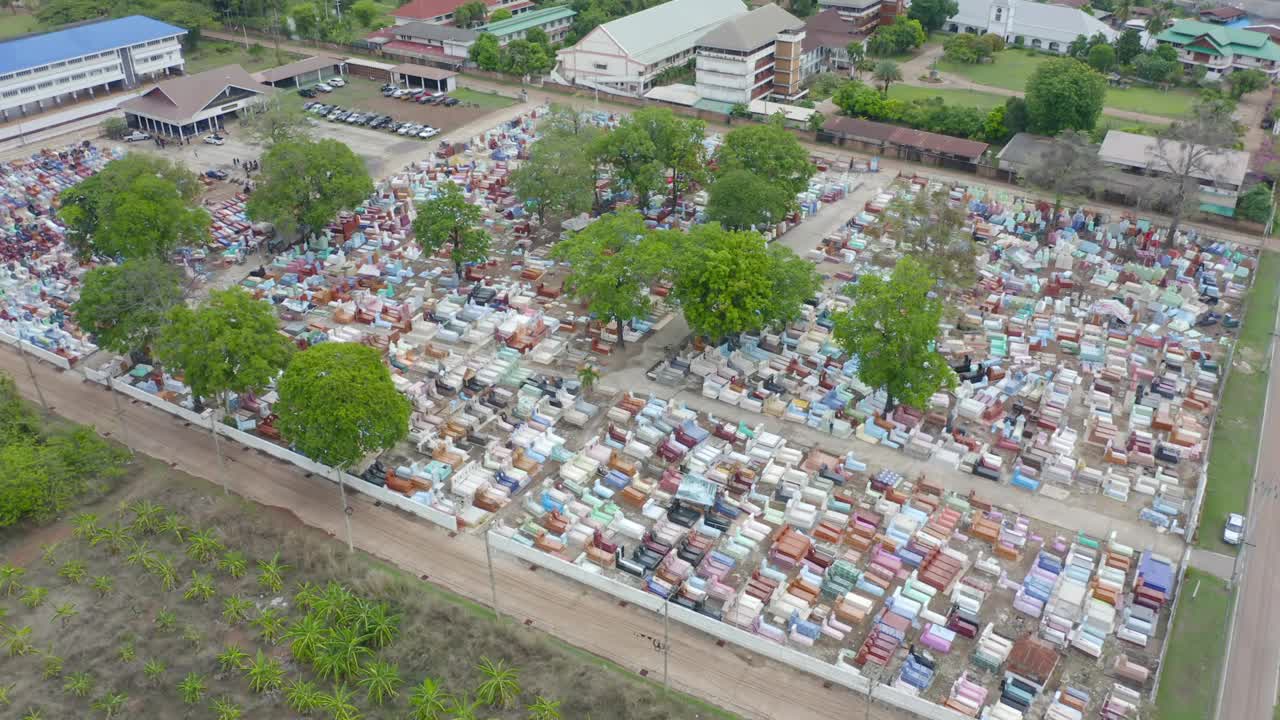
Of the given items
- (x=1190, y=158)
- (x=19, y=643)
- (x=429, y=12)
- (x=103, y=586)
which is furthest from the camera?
(x=429, y=12)

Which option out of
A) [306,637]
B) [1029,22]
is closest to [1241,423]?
[306,637]

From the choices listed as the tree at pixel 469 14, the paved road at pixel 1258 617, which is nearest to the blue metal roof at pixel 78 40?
the tree at pixel 469 14

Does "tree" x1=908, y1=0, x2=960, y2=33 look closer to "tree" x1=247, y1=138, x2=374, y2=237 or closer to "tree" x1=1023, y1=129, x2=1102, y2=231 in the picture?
"tree" x1=1023, y1=129, x2=1102, y2=231

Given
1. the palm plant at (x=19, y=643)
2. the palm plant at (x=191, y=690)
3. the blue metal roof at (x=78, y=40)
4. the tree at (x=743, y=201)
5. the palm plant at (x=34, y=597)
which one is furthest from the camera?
the blue metal roof at (x=78, y=40)

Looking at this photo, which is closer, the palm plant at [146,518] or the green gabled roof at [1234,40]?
the palm plant at [146,518]

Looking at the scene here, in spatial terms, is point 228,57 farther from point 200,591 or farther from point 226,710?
point 226,710

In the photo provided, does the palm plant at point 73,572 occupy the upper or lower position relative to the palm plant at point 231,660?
upper

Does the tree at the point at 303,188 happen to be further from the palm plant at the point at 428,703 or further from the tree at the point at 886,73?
the tree at the point at 886,73
